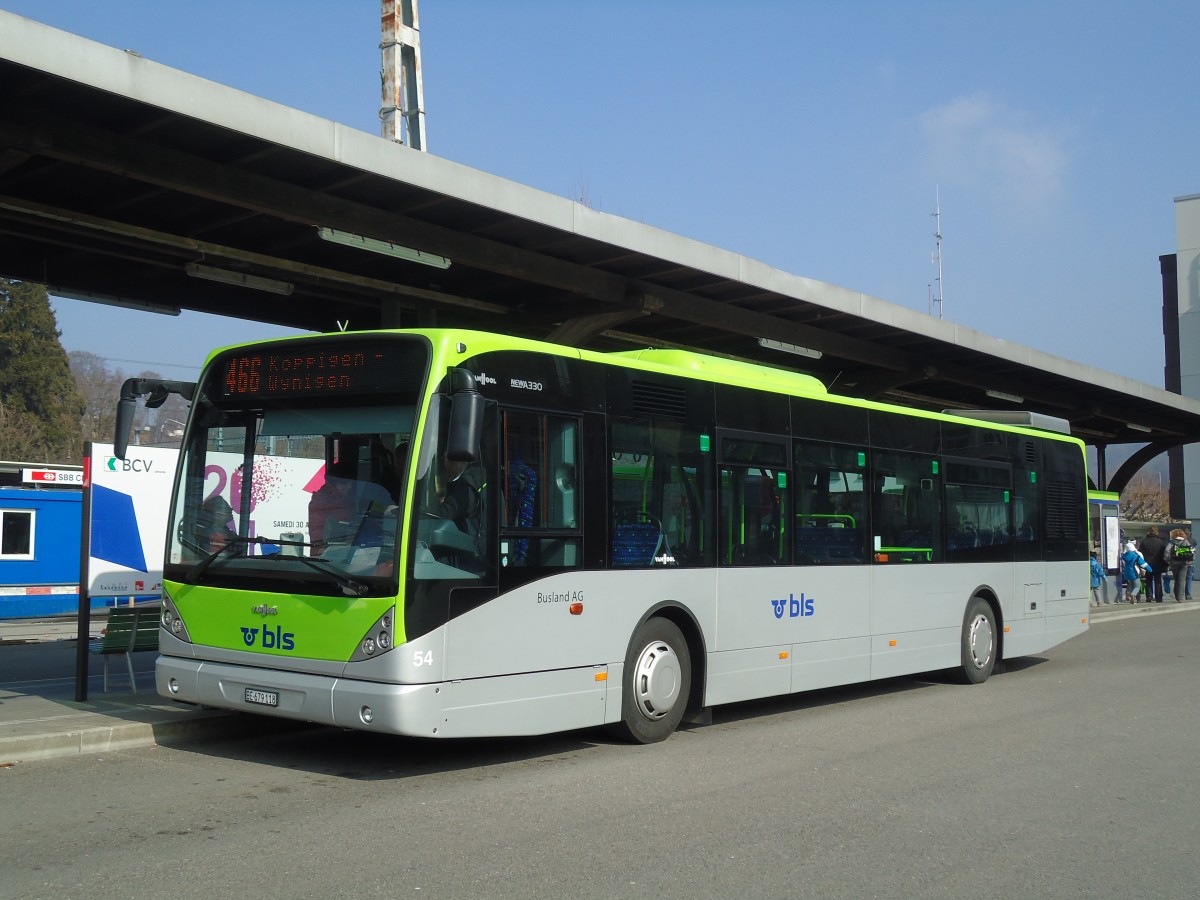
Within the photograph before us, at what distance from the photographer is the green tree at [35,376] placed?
50062 mm

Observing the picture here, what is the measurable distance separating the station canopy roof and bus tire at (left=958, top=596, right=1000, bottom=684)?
4690mm

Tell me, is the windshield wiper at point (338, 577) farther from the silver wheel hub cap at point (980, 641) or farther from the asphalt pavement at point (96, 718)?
the silver wheel hub cap at point (980, 641)

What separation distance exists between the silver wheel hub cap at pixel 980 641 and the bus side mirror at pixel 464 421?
27.1 ft

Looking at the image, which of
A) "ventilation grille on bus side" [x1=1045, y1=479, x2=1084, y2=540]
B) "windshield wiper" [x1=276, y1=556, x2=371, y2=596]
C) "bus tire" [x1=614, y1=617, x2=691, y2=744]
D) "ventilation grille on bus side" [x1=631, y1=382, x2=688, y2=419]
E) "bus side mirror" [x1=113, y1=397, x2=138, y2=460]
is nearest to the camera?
"windshield wiper" [x1=276, y1=556, x2=371, y2=596]

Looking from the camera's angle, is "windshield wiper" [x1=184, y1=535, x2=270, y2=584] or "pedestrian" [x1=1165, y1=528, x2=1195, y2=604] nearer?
"windshield wiper" [x1=184, y1=535, x2=270, y2=584]

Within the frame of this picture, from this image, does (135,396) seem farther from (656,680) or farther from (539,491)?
(656,680)

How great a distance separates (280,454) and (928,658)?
7.64 metres

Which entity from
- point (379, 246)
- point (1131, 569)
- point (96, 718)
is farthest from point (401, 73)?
point (1131, 569)

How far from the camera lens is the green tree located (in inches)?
1971

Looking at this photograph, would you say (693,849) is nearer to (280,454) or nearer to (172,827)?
(172,827)

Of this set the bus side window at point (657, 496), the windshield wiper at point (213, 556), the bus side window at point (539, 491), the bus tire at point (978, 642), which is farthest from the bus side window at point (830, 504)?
the windshield wiper at point (213, 556)

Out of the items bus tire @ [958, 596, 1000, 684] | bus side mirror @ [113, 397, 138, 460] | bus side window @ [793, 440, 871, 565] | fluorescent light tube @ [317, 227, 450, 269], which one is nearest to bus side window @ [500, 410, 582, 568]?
bus side mirror @ [113, 397, 138, 460]

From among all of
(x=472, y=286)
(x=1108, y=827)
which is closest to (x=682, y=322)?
(x=472, y=286)

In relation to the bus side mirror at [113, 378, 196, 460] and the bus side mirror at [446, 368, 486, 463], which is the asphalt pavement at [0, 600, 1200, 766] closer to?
the bus side mirror at [113, 378, 196, 460]
